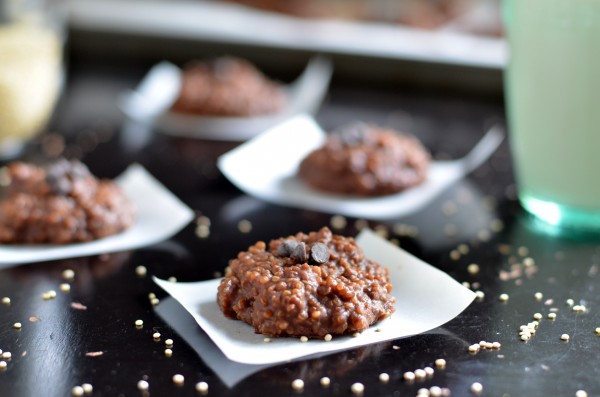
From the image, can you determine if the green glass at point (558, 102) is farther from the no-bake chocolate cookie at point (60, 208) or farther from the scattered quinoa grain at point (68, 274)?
the scattered quinoa grain at point (68, 274)

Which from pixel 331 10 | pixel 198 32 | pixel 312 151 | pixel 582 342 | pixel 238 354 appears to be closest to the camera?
pixel 238 354

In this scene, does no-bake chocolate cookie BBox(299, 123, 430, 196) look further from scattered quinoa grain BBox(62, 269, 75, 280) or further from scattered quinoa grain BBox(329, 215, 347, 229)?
scattered quinoa grain BBox(62, 269, 75, 280)

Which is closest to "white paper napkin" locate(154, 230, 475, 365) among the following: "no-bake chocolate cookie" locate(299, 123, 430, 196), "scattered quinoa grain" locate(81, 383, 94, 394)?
"scattered quinoa grain" locate(81, 383, 94, 394)

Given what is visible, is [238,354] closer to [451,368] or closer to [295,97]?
[451,368]

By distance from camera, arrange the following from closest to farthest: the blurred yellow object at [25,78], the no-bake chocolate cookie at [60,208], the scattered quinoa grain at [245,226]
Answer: the no-bake chocolate cookie at [60,208]
the scattered quinoa grain at [245,226]
the blurred yellow object at [25,78]

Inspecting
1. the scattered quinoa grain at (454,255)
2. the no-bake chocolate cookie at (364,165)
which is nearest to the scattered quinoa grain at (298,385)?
the scattered quinoa grain at (454,255)

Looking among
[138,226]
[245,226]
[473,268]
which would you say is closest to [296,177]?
[245,226]

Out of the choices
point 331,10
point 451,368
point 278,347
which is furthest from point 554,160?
point 331,10

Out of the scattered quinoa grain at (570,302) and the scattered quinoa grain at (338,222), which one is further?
the scattered quinoa grain at (338,222)
